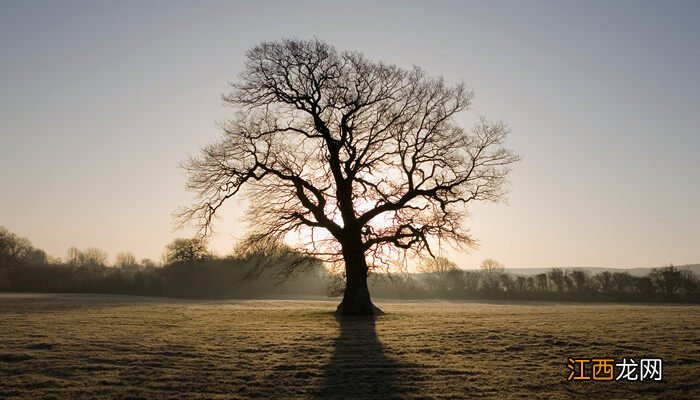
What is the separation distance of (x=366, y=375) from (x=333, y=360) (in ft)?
6.22

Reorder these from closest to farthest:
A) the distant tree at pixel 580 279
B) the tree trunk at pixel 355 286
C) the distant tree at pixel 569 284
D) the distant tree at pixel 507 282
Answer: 1. the tree trunk at pixel 355 286
2. the distant tree at pixel 580 279
3. the distant tree at pixel 569 284
4. the distant tree at pixel 507 282

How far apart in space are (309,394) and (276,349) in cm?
504

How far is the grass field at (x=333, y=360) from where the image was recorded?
33.7 ft

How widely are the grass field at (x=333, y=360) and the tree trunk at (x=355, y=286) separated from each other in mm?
6547

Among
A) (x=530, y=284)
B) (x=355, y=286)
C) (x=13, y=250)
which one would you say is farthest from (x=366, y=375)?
(x=13, y=250)

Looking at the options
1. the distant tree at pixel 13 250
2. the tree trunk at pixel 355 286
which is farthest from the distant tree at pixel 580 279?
the distant tree at pixel 13 250

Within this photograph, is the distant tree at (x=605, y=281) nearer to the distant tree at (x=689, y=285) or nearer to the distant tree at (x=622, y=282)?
the distant tree at (x=622, y=282)

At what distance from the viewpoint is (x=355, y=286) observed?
2762 cm

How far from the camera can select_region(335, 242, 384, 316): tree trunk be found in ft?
89.6

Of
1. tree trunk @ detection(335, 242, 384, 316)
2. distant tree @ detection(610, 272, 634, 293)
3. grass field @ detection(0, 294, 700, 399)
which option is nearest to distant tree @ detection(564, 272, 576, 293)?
distant tree @ detection(610, 272, 634, 293)

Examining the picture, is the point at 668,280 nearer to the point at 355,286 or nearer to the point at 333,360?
the point at 355,286

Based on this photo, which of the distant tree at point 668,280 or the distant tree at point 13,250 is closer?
the distant tree at point 668,280

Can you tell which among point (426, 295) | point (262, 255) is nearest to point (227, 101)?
point (262, 255)

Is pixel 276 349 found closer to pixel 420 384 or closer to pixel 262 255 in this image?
pixel 420 384
